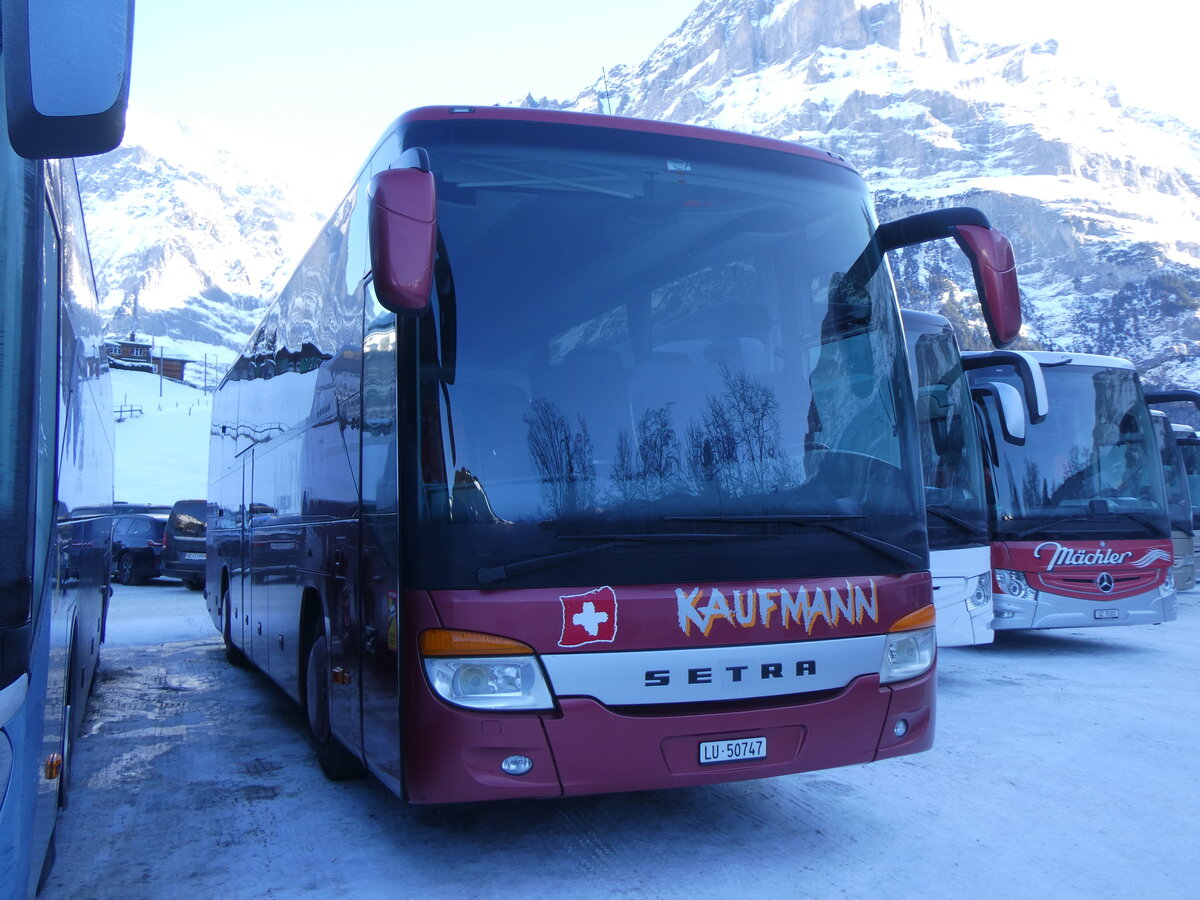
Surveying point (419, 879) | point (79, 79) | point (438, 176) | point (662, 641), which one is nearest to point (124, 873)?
point (419, 879)

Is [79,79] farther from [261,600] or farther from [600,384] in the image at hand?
[261,600]

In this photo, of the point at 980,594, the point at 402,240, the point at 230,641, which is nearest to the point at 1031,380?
the point at 980,594

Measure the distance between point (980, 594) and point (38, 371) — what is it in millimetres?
7337

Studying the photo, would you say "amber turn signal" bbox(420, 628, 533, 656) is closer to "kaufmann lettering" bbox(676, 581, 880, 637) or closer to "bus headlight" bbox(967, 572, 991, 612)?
"kaufmann lettering" bbox(676, 581, 880, 637)

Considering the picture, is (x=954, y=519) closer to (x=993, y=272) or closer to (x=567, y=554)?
(x=993, y=272)

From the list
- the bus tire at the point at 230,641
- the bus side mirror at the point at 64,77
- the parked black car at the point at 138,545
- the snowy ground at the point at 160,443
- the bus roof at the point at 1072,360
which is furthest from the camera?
the snowy ground at the point at 160,443

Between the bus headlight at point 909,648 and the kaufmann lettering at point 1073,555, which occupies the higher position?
the kaufmann lettering at point 1073,555

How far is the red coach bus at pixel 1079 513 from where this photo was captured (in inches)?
384

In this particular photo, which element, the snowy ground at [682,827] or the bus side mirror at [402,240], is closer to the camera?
the bus side mirror at [402,240]

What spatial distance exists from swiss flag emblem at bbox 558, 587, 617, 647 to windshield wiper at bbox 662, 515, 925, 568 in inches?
14.1

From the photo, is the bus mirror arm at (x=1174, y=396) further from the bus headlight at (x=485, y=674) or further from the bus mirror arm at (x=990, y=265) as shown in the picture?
the bus headlight at (x=485, y=674)

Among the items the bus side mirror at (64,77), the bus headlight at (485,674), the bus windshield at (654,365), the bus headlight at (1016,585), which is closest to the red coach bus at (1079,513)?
the bus headlight at (1016,585)

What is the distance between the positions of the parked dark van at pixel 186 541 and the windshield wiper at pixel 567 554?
1420cm

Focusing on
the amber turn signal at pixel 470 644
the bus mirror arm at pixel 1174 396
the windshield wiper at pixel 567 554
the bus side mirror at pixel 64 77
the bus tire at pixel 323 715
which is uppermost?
the bus mirror arm at pixel 1174 396
